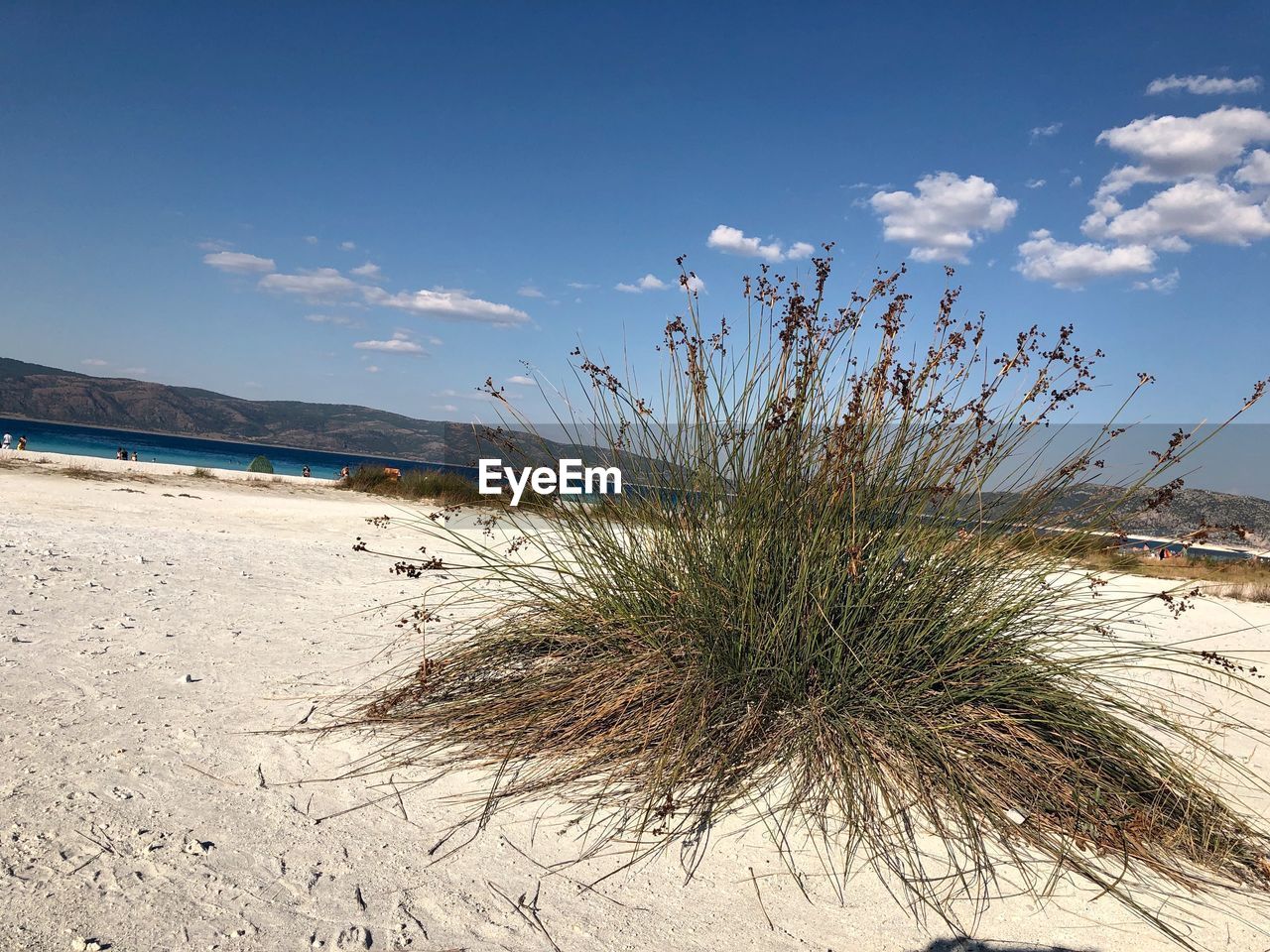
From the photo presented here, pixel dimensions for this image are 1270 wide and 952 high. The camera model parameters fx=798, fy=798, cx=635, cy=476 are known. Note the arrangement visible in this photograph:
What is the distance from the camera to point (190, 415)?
99.8 metres

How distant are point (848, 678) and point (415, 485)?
14.6 m

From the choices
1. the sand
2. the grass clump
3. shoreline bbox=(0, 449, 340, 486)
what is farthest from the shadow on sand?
shoreline bbox=(0, 449, 340, 486)

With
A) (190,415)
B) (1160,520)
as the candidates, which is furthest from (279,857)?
(190,415)

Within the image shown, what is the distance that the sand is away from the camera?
193 centimetres

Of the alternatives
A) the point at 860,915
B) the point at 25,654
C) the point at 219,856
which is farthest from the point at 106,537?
the point at 860,915

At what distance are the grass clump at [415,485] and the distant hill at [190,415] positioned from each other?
2821 inches

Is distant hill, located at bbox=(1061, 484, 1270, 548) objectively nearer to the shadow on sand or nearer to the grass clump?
the shadow on sand

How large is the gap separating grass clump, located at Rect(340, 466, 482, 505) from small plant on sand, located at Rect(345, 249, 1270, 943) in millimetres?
11329

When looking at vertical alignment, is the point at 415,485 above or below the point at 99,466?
above

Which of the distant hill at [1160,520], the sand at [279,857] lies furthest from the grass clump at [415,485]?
the distant hill at [1160,520]

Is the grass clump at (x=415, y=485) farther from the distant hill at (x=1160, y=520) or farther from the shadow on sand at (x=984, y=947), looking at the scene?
the shadow on sand at (x=984, y=947)

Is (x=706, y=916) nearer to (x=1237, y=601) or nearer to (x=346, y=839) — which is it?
(x=346, y=839)

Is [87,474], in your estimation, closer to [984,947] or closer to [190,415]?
[984,947]

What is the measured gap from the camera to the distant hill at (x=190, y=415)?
309 ft
